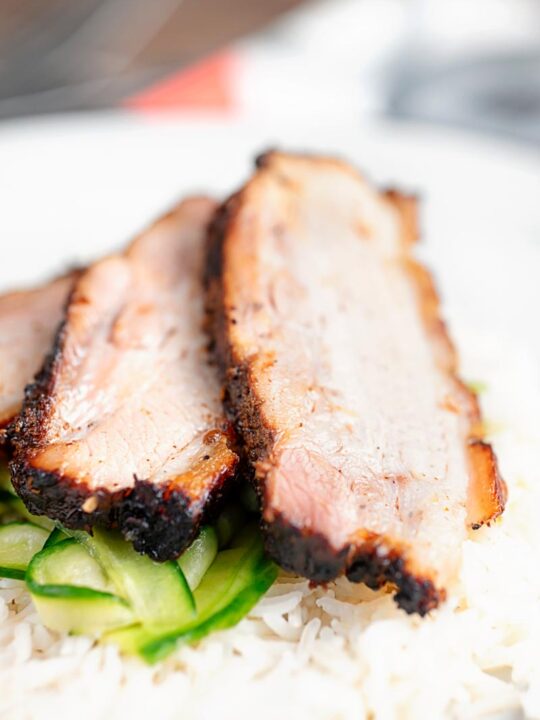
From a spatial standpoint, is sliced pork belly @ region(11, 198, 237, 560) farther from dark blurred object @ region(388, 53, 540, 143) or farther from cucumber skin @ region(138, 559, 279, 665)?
dark blurred object @ region(388, 53, 540, 143)

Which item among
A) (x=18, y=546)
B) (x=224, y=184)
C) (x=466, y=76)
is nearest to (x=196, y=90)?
(x=224, y=184)

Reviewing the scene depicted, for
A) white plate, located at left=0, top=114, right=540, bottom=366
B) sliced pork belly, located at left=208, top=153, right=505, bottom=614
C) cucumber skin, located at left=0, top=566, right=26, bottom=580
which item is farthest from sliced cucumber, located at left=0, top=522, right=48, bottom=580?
white plate, located at left=0, top=114, right=540, bottom=366

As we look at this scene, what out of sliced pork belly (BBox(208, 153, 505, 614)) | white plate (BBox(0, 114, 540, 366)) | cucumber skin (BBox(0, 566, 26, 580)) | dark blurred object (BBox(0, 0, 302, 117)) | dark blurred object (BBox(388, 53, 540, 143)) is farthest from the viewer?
dark blurred object (BBox(388, 53, 540, 143))

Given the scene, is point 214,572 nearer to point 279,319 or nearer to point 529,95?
point 279,319

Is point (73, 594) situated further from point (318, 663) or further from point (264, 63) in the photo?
point (264, 63)

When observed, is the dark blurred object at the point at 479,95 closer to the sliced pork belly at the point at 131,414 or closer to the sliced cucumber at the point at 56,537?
the sliced pork belly at the point at 131,414

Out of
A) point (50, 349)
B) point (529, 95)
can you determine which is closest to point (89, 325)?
point (50, 349)
